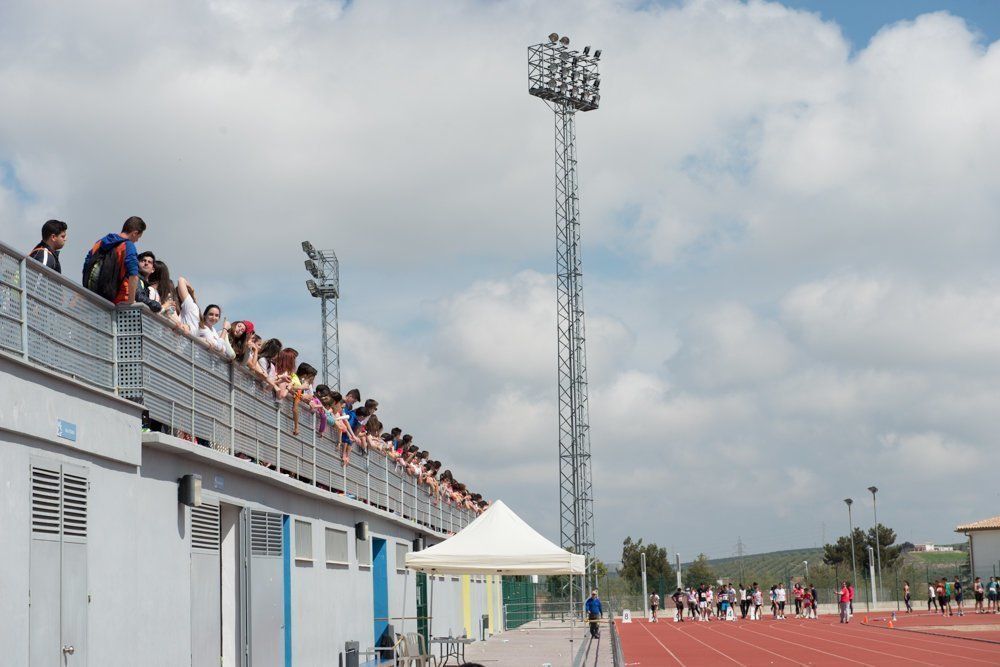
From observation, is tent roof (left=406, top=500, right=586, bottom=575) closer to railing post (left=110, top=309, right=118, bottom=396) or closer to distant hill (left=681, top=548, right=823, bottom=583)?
railing post (left=110, top=309, right=118, bottom=396)

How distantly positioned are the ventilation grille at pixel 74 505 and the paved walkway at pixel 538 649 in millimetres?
11896

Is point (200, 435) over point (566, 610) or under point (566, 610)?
over

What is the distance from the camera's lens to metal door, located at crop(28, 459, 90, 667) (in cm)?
993

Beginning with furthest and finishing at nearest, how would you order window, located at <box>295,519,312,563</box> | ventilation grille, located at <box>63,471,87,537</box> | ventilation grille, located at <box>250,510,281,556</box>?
1. window, located at <box>295,519,312,563</box>
2. ventilation grille, located at <box>250,510,281,556</box>
3. ventilation grille, located at <box>63,471,87,537</box>

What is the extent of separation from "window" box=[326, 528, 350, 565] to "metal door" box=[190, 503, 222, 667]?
542cm

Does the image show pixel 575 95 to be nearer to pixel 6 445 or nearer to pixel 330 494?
pixel 330 494

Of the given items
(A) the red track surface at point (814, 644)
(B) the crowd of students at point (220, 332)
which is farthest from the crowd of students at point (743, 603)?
(B) the crowd of students at point (220, 332)

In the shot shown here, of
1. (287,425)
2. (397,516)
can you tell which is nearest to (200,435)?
(287,425)

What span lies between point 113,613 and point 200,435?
2.93m

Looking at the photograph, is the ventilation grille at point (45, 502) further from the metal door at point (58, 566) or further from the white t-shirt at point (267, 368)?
the white t-shirt at point (267, 368)

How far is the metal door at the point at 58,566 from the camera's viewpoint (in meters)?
9.93

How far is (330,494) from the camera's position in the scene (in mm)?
20125

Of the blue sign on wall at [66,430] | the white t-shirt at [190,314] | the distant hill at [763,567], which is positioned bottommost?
the distant hill at [763,567]

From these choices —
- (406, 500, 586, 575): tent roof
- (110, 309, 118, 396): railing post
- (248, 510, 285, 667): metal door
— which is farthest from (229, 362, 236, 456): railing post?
(406, 500, 586, 575): tent roof
